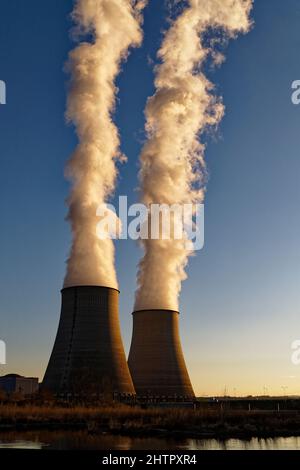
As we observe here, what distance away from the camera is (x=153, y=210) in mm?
Result: 29031

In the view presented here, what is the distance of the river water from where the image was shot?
11547 mm

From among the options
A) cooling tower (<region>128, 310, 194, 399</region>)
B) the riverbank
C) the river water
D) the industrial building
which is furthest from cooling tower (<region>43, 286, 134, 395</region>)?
the industrial building

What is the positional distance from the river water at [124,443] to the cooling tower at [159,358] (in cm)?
1175

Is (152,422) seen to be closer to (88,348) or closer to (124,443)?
(124,443)

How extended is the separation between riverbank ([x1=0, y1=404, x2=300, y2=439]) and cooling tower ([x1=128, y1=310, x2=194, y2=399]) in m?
6.11

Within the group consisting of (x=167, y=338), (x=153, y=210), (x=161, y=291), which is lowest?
(x=167, y=338)

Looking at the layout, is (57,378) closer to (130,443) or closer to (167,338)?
(167,338)

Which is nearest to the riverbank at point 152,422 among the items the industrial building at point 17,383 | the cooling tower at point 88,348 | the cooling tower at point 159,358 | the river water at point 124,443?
the river water at point 124,443

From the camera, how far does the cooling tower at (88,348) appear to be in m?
21.5

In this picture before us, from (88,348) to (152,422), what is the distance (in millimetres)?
5978

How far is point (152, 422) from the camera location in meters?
16.4

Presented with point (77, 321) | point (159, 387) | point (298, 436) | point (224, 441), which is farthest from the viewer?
point (159, 387)
